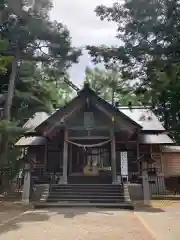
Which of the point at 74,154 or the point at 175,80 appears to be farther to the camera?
the point at 74,154

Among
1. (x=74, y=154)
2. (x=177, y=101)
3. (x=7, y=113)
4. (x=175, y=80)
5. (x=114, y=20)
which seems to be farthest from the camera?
(x=177, y=101)

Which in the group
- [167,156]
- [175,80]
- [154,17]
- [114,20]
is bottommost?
[167,156]

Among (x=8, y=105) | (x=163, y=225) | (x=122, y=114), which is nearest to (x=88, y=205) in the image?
(x=163, y=225)

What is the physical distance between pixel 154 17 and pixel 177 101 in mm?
19830

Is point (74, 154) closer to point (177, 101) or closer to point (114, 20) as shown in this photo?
point (114, 20)

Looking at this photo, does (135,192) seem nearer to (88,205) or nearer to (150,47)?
(88,205)

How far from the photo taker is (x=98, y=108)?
16281mm

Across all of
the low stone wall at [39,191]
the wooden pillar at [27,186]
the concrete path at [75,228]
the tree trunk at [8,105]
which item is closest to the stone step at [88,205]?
the wooden pillar at [27,186]

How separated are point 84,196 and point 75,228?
5943 mm

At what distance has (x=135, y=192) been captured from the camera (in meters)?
13.8

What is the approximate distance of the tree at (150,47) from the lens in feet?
24.7

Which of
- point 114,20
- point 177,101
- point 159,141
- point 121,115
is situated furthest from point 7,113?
point 177,101

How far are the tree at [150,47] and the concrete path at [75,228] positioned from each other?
356cm

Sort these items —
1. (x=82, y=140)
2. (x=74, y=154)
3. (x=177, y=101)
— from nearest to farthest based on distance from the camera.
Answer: (x=82, y=140)
(x=74, y=154)
(x=177, y=101)
